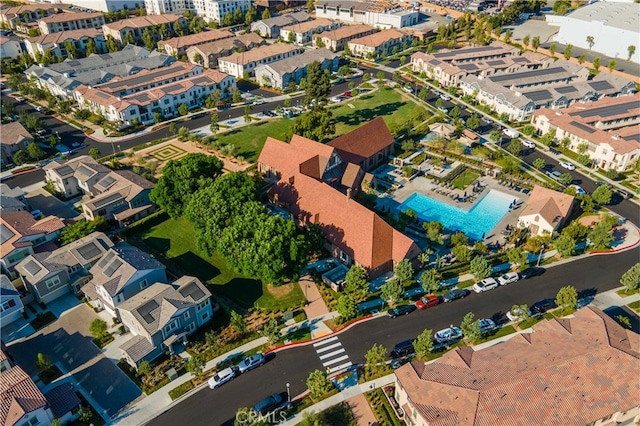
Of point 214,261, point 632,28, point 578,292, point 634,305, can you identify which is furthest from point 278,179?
point 632,28

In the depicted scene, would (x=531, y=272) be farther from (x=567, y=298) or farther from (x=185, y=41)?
(x=185, y=41)

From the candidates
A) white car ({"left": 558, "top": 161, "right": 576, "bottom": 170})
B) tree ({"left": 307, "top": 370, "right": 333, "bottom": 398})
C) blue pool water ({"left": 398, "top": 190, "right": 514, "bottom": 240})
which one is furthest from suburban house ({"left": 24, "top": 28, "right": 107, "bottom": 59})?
white car ({"left": 558, "top": 161, "right": 576, "bottom": 170})

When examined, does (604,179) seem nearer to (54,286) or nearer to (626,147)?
(626,147)

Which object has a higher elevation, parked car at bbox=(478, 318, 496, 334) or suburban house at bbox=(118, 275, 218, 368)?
suburban house at bbox=(118, 275, 218, 368)

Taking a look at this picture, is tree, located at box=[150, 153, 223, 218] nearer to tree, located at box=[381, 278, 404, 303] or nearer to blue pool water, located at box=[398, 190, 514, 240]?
tree, located at box=[381, 278, 404, 303]

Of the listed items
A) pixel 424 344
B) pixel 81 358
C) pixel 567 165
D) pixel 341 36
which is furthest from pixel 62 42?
pixel 424 344

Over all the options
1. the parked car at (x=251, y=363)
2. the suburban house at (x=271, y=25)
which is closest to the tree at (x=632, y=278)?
the parked car at (x=251, y=363)

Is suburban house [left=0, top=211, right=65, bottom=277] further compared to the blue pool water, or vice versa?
the blue pool water
